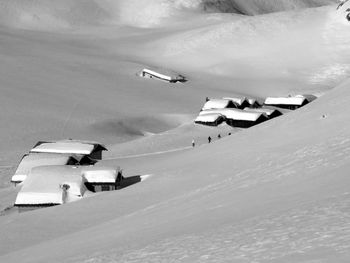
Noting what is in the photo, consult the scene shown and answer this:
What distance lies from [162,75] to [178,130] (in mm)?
30537

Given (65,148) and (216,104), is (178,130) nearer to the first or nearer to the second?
(216,104)

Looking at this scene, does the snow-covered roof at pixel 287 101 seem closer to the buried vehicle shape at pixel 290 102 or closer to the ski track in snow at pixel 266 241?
the buried vehicle shape at pixel 290 102

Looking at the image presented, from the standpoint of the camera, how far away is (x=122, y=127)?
64.2 m

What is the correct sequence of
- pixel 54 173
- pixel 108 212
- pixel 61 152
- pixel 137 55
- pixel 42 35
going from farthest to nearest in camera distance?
pixel 42 35
pixel 137 55
pixel 61 152
pixel 54 173
pixel 108 212

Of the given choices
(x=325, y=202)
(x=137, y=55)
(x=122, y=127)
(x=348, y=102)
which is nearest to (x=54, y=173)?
(x=348, y=102)

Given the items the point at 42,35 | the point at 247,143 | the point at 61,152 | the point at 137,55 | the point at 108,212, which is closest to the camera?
the point at 108,212

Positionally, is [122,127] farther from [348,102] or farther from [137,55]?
[137,55]

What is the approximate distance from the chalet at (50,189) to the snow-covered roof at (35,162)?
6.58 metres

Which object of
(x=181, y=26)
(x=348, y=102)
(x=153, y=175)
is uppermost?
(x=181, y=26)

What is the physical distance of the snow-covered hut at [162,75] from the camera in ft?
291

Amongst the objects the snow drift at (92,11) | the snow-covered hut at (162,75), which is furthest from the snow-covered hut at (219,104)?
the snow drift at (92,11)

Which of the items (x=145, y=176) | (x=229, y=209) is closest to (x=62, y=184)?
(x=145, y=176)

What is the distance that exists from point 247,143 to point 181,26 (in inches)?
4192

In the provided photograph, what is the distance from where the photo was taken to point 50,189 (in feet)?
101
